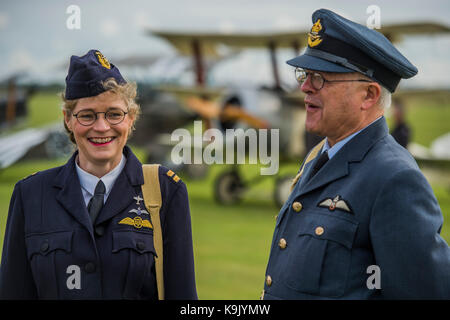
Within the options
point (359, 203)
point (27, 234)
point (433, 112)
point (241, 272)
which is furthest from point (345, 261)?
point (433, 112)

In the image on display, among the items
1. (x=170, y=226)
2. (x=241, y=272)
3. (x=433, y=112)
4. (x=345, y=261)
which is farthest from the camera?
(x=433, y=112)

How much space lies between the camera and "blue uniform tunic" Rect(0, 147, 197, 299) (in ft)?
6.51

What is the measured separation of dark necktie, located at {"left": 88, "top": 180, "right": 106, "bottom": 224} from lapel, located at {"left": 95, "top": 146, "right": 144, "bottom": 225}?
18 mm

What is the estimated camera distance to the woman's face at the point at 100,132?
2.08 metres

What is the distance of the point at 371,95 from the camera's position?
2008 millimetres

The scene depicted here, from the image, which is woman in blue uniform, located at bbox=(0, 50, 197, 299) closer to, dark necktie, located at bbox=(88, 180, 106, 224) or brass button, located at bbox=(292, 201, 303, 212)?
dark necktie, located at bbox=(88, 180, 106, 224)

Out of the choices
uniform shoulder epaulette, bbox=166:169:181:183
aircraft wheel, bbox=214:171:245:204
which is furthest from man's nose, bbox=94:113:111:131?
aircraft wheel, bbox=214:171:245:204

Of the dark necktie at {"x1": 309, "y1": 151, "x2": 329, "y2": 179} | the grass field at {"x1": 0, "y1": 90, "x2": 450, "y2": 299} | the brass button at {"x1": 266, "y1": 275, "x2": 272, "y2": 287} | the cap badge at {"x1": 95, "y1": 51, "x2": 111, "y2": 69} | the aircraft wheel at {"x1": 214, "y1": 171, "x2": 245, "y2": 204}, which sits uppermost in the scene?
the cap badge at {"x1": 95, "y1": 51, "x2": 111, "y2": 69}

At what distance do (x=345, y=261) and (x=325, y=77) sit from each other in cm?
64

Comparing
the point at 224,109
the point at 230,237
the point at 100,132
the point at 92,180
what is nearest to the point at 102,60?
the point at 100,132
